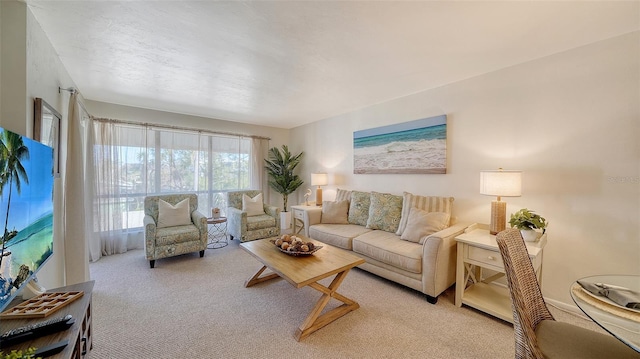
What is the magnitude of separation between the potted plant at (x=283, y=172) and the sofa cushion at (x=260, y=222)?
103 cm

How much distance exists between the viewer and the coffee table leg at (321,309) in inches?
72.2

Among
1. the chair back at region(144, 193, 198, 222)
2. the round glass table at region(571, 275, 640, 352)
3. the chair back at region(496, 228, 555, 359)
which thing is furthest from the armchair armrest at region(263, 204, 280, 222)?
the round glass table at region(571, 275, 640, 352)

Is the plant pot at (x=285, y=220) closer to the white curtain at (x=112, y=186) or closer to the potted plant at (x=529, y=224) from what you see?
the white curtain at (x=112, y=186)

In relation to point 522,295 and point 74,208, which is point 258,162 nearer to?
point 74,208

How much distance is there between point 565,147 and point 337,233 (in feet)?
8.11

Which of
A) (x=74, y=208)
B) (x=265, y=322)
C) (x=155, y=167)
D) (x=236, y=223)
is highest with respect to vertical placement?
(x=155, y=167)

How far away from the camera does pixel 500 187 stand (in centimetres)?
218

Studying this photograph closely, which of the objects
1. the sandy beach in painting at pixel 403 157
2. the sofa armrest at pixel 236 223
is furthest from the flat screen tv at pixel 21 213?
the sandy beach in painting at pixel 403 157

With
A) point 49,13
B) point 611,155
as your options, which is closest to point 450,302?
point 611,155

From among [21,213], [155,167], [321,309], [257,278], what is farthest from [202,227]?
A: [21,213]

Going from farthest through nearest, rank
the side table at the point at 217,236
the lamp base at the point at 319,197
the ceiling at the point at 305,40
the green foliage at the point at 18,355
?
the lamp base at the point at 319,197 < the side table at the point at 217,236 < the ceiling at the point at 305,40 < the green foliage at the point at 18,355

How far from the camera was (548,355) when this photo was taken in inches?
42.4

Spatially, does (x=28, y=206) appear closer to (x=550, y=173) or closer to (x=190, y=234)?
(x=190, y=234)

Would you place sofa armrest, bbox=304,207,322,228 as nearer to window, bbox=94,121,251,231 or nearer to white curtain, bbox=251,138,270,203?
white curtain, bbox=251,138,270,203
